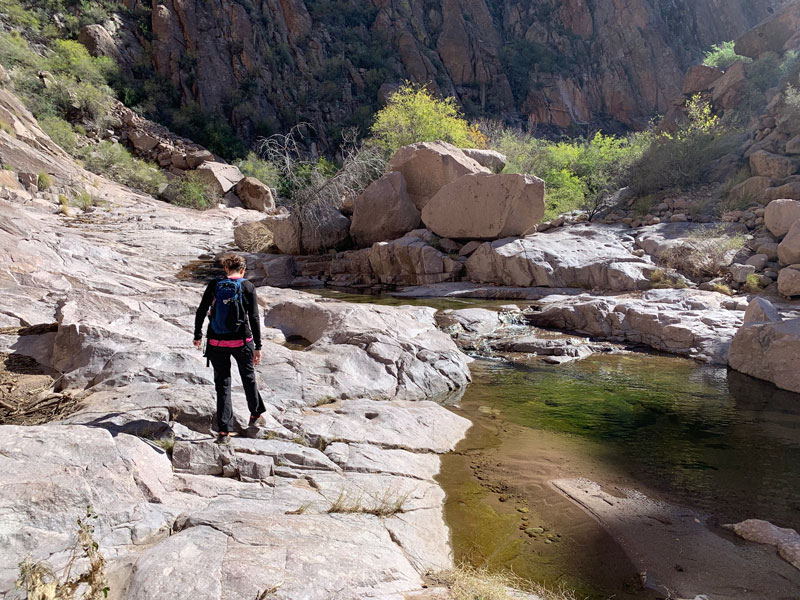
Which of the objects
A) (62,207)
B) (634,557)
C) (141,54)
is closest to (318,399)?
(634,557)

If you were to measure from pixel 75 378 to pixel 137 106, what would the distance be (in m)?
33.6

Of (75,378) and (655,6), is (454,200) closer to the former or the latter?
(75,378)

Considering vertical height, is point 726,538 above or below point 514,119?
below

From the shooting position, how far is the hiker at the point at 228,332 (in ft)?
13.0

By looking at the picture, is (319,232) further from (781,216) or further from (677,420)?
(677,420)

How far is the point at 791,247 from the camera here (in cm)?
1089

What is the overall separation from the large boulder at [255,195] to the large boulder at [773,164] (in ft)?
64.9

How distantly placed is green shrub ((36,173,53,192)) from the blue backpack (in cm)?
1708

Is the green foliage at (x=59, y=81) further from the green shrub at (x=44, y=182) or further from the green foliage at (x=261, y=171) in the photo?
the green shrub at (x=44, y=182)

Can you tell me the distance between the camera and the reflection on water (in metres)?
4.32

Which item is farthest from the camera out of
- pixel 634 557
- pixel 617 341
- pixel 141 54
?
pixel 141 54

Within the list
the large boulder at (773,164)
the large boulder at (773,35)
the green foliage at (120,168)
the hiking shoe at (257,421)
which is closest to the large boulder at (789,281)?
the large boulder at (773,164)

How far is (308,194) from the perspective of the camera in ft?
56.9

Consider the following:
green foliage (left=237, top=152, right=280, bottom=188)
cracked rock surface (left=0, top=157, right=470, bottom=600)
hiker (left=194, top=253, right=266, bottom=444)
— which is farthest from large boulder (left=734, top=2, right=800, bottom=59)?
hiker (left=194, top=253, right=266, bottom=444)
